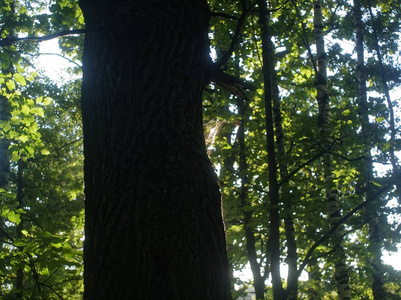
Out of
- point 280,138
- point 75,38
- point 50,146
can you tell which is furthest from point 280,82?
point 50,146

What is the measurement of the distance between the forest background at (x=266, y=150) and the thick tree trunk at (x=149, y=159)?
0.82 metres

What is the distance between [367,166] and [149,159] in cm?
589

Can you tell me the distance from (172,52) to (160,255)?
1.03 metres

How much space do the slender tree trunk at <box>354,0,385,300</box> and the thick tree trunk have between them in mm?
4657

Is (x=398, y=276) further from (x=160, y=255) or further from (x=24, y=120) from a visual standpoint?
(x=160, y=255)

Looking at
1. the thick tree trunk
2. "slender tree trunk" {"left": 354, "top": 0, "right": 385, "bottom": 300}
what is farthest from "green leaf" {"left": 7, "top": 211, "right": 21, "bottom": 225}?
"slender tree trunk" {"left": 354, "top": 0, "right": 385, "bottom": 300}

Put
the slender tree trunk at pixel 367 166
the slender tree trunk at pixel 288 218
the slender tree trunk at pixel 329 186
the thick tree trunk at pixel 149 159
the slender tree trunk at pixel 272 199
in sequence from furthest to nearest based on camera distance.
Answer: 1. the slender tree trunk at pixel 329 186
2. the slender tree trunk at pixel 367 166
3. the slender tree trunk at pixel 288 218
4. the slender tree trunk at pixel 272 199
5. the thick tree trunk at pixel 149 159

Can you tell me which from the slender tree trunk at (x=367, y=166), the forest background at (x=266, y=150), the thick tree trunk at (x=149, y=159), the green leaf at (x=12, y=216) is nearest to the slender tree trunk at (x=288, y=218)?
the forest background at (x=266, y=150)

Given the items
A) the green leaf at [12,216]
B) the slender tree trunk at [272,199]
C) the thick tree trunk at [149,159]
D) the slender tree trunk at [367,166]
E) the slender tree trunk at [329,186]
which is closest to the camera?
the thick tree trunk at [149,159]

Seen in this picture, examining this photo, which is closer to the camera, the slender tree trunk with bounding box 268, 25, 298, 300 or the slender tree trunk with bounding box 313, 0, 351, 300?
the slender tree trunk with bounding box 268, 25, 298, 300

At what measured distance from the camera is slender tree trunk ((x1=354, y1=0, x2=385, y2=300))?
6.30 m

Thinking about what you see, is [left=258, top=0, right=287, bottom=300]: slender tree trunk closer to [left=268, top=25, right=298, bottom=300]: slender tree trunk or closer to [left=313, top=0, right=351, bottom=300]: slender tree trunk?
[left=268, top=25, right=298, bottom=300]: slender tree trunk

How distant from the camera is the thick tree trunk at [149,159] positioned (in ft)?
4.99

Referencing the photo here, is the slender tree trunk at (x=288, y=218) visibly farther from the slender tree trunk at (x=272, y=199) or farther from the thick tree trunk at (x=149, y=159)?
the thick tree trunk at (x=149, y=159)
